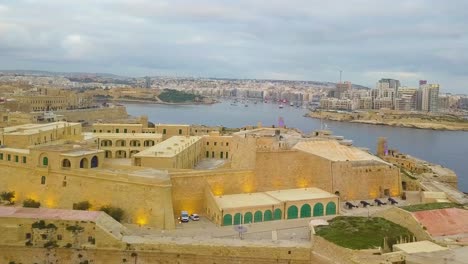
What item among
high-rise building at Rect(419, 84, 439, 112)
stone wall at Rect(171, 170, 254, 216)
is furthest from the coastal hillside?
stone wall at Rect(171, 170, 254, 216)

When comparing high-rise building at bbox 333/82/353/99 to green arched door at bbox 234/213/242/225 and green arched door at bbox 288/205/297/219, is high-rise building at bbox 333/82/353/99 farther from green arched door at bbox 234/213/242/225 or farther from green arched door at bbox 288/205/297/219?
green arched door at bbox 234/213/242/225

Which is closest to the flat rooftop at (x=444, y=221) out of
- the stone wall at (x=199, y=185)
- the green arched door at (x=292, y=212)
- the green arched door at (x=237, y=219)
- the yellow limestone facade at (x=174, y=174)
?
the yellow limestone facade at (x=174, y=174)

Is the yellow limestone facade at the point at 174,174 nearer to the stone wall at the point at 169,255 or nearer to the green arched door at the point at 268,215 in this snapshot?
the green arched door at the point at 268,215

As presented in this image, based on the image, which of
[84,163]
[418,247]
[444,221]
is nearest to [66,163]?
[84,163]

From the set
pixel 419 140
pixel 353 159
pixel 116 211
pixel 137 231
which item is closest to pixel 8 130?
pixel 116 211

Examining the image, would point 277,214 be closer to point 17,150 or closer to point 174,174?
point 174,174

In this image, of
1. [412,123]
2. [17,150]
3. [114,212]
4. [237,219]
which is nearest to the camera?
[114,212]
